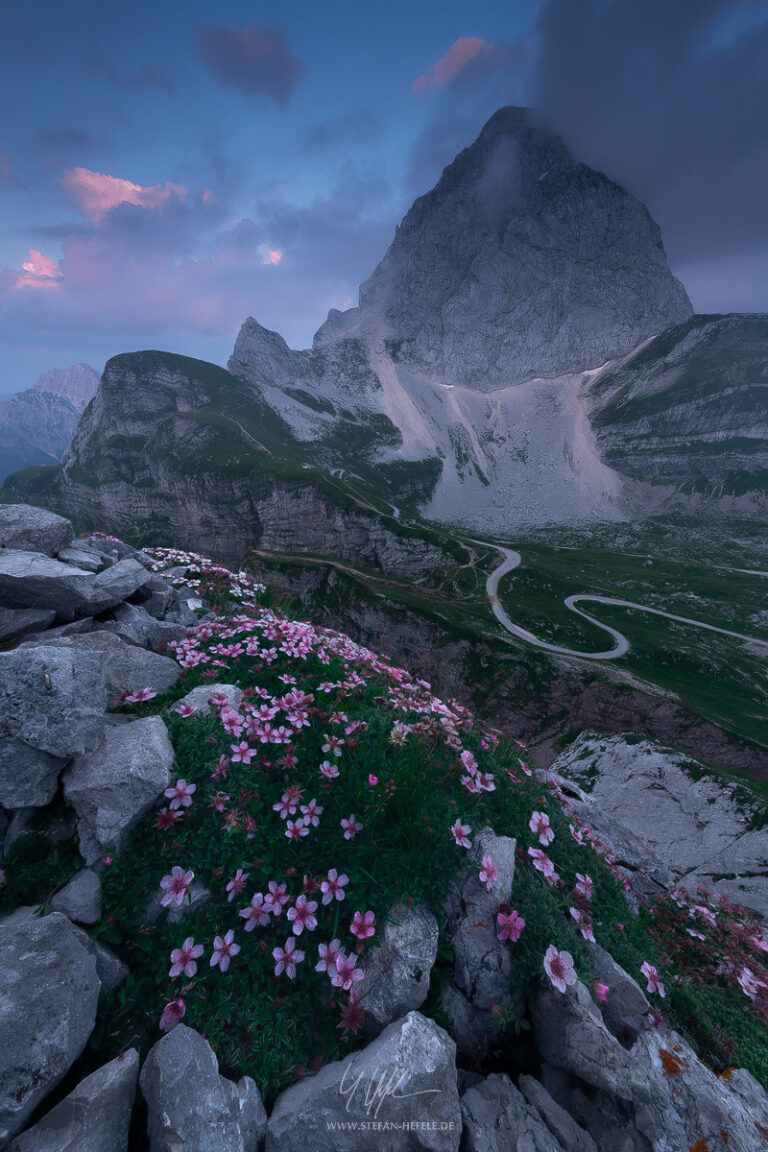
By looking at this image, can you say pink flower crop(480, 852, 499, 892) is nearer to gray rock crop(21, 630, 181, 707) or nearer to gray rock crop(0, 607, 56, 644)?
gray rock crop(21, 630, 181, 707)

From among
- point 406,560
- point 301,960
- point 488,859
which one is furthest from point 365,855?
point 406,560

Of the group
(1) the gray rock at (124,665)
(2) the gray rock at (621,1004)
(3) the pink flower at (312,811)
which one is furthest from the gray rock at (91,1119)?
(2) the gray rock at (621,1004)

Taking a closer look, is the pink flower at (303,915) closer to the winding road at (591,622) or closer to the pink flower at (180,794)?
the pink flower at (180,794)

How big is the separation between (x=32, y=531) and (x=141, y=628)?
3.59 m

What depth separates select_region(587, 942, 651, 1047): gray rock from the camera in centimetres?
429

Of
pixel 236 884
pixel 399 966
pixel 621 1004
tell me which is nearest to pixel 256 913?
pixel 236 884

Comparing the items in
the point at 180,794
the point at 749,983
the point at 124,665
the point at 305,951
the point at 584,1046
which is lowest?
the point at 749,983

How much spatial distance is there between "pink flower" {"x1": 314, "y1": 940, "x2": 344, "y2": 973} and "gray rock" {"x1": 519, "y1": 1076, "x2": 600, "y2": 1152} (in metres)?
2.09

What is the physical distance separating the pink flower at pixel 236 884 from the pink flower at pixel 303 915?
565 millimetres

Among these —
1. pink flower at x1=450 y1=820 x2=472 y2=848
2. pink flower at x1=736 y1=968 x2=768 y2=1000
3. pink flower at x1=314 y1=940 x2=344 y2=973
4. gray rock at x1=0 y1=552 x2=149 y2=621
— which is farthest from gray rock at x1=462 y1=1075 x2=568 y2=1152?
gray rock at x1=0 y1=552 x2=149 y2=621

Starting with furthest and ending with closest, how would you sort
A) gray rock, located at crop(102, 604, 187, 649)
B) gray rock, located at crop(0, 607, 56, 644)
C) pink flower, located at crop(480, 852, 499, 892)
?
1. gray rock, located at crop(102, 604, 187, 649)
2. gray rock, located at crop(0, 607, 56, 644)
3. pink flower, located at crop(480, 852, 499, 892)

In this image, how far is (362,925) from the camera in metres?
4.02

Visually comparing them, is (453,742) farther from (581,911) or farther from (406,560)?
(406,560)

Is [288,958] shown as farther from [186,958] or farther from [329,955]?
[186,958]
